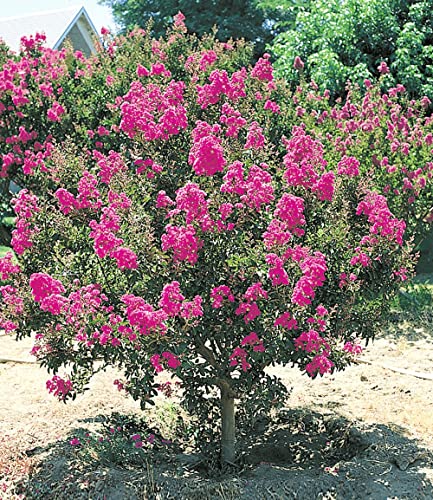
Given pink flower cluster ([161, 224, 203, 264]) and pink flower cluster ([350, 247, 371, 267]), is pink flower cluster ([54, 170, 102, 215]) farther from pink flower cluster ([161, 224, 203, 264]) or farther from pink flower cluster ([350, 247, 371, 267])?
pink flower cluster ([350, 247, 371, 267])

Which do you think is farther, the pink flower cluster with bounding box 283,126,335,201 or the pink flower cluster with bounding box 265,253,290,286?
the pink flower cluster with bounding box 283,126,335,201

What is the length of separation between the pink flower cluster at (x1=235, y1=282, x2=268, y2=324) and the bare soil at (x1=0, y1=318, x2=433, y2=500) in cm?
94

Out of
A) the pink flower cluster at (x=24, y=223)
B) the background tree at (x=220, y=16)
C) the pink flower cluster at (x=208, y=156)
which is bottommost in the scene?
the pink flower cluster at (x=24, y=223)

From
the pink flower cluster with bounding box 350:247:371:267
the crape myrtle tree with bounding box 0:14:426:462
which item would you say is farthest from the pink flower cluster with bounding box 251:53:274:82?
the pink flower cluster with bounding box 350:247:371:267

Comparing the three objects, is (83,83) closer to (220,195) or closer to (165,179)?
(165,179)

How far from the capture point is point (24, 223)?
3.54 meters

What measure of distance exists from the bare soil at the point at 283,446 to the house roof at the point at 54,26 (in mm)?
14442

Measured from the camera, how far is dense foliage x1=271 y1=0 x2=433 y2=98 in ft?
31.6

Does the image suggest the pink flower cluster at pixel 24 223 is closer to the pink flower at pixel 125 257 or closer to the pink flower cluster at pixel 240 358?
the pink flower at pixel 125 257

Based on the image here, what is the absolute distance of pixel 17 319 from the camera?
11.4ft

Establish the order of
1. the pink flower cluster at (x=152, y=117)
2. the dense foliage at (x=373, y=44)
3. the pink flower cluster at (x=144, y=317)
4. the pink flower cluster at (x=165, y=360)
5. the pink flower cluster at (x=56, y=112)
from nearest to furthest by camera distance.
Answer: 1. the pink flower cluster at (x=144, y=317)
2. the pink flower cluster at (x=165, y=360)
3. the pink flower cluster at (x=152, y=117)
4. the pink flower cluster at (x=56, y=112)
5. the dense foliage at (x=373, y=44)

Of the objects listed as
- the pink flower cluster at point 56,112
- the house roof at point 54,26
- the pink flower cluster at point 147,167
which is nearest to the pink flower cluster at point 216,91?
the pink flower cluster at point 147,167

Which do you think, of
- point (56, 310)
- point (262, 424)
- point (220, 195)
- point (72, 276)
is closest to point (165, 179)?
point (220, 195)

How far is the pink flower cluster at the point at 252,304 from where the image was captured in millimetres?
3121
